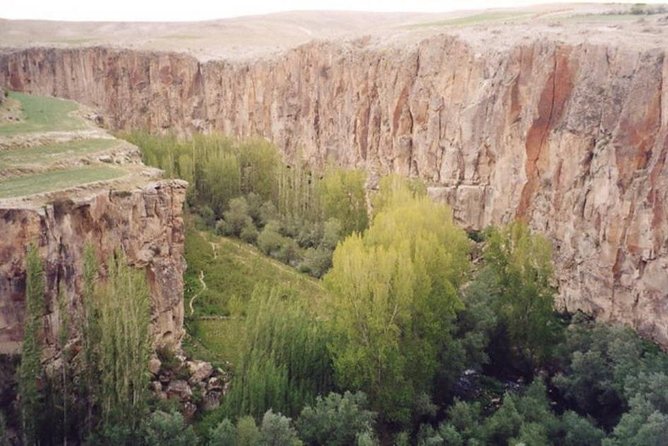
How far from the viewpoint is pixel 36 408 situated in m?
13.2

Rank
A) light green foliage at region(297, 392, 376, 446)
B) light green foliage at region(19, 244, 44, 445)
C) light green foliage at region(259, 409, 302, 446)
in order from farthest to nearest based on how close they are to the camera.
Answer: light green foliage at region(297, 392, 376, 446) < light green foliage at region(259, 409, 302, 446) < light green foliage at region(19, 244, 44, 445)

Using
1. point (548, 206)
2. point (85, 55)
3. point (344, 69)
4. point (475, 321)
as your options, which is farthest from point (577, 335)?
point (85, 55)

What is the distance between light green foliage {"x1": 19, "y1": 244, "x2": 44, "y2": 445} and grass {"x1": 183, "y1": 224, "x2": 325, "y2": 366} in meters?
6.77

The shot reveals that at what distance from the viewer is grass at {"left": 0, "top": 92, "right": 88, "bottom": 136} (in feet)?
69.8

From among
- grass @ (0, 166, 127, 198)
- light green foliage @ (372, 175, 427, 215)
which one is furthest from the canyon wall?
light green foliage @ (372, 175, 427, 215)

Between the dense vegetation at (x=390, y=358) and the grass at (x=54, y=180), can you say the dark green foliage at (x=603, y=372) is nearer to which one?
the dense vegetation at (x=390, y=358)

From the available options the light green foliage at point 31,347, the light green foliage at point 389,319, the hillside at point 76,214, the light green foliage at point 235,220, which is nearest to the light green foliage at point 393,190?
the light green foliage at point 389,319

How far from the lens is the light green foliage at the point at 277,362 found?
1605cm

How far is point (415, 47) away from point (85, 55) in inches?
1343

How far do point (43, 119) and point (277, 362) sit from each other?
48.3 ft

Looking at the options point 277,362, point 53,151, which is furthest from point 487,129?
point 53,151

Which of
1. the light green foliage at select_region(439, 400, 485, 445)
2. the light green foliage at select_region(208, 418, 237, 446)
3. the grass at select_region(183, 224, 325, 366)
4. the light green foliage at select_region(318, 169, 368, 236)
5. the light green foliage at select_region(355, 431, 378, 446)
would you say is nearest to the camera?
the light green foliage at select_region(208, 418, 237, 446)

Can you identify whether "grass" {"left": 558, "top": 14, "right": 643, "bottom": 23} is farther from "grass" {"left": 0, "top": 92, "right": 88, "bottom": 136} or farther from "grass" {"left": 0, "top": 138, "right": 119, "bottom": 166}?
"grass" {"left": 0, "top": 92, "right": 88, "bottom": 136}

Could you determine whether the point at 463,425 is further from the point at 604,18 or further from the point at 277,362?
the point at 604,18
